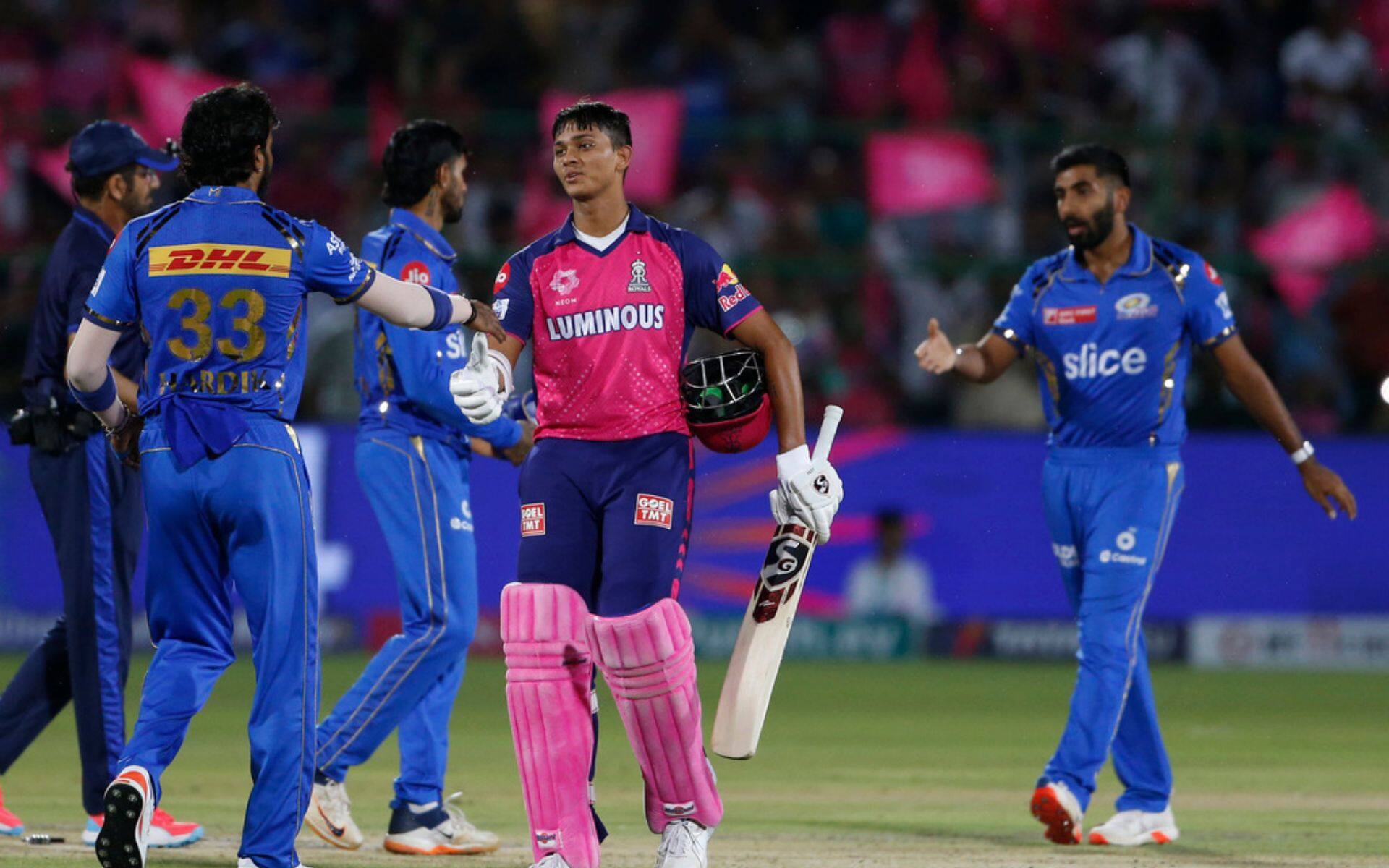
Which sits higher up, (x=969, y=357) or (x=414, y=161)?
(x=414, y=161)

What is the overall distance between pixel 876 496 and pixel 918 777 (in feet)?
18.6

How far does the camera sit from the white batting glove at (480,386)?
17.9 ft

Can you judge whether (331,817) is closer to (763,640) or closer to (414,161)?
(763,640)

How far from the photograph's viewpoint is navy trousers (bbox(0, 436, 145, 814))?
21.9 ft

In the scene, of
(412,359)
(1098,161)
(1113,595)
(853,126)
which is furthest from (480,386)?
(853,126)

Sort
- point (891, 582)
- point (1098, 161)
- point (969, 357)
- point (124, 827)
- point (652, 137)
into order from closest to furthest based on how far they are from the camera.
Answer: point (124, 827) < point (1098, 161) < point (969, 357) < point (891, 582) < point (652, 137)

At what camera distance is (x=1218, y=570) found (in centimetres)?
1409

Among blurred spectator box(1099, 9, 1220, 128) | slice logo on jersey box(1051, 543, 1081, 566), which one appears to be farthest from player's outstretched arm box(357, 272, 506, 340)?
blurred spectator box(1099, 9, 1220, 128)

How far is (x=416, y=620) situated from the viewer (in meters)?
6.89

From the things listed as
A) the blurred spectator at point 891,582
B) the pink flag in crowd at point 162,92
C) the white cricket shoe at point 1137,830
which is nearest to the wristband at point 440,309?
the white cricket shoe at point 1137,830

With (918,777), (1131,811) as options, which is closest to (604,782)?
(918,777)

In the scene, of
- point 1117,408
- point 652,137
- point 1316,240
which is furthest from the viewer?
point 1316,240

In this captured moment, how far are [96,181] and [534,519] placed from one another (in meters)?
2.27

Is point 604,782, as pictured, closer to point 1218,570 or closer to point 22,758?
point 22,758
